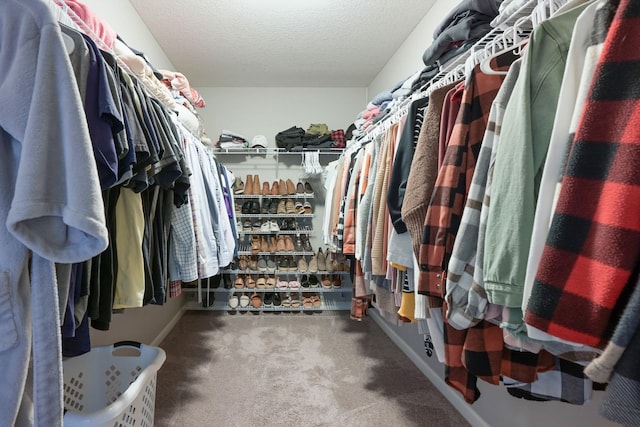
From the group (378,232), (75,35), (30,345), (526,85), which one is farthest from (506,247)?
(75,35)

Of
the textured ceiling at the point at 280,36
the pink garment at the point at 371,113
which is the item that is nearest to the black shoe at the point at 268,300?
the pink garment at the point at 371,113

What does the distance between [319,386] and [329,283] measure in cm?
127

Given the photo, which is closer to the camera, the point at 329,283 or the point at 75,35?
the point at 75,35

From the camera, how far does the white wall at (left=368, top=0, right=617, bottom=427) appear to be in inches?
36.6

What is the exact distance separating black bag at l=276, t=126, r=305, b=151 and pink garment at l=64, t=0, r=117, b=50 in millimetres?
1884

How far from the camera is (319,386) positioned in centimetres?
168

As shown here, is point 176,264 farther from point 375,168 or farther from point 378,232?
point 375,168

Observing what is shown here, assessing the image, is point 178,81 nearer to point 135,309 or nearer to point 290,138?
point 290,138

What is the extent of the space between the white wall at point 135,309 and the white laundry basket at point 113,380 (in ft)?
0.82

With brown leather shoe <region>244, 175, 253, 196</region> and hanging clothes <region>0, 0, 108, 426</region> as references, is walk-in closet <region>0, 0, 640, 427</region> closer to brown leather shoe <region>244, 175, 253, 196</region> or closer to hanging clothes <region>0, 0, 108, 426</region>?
hanging clothes <region>0, 0, 108, 426</region>

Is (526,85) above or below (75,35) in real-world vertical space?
below

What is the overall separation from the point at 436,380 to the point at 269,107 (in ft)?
9.27

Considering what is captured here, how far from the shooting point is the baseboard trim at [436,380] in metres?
1.39

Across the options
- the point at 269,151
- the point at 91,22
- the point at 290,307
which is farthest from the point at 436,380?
the point at 269,151
